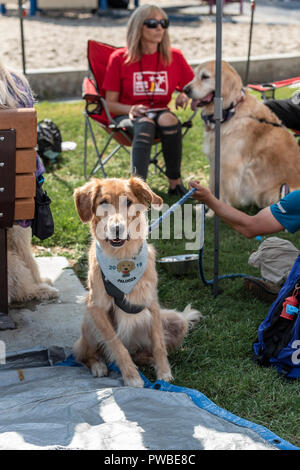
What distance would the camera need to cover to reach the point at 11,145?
3.29 meters

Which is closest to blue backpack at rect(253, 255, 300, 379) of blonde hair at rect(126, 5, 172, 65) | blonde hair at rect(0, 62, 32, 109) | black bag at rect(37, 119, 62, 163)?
blonde hair at rect(0, 62, 32, 109)

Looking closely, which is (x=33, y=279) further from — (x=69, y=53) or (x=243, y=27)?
(x=243, y=27)

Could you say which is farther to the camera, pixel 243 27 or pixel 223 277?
pixel 243 27

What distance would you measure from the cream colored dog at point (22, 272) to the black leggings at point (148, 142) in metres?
1.39

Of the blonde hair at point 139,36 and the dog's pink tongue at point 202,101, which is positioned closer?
the dog's pink tongue at point 202,101

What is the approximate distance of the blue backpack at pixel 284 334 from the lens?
3029mm

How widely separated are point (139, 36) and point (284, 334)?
3.49 m

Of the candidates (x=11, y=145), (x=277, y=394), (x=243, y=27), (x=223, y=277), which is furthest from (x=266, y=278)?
(x=243, y=27)

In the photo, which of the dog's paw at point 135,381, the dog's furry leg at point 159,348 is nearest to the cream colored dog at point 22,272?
the dog's furry leg at point 159,348

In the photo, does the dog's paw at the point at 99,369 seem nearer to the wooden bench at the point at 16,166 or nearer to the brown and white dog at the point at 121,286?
the brown and white dog at the point at 121,286

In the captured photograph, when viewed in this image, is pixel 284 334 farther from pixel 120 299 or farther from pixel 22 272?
pixel 22 272

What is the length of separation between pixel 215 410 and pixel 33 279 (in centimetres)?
179

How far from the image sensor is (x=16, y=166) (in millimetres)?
3381
